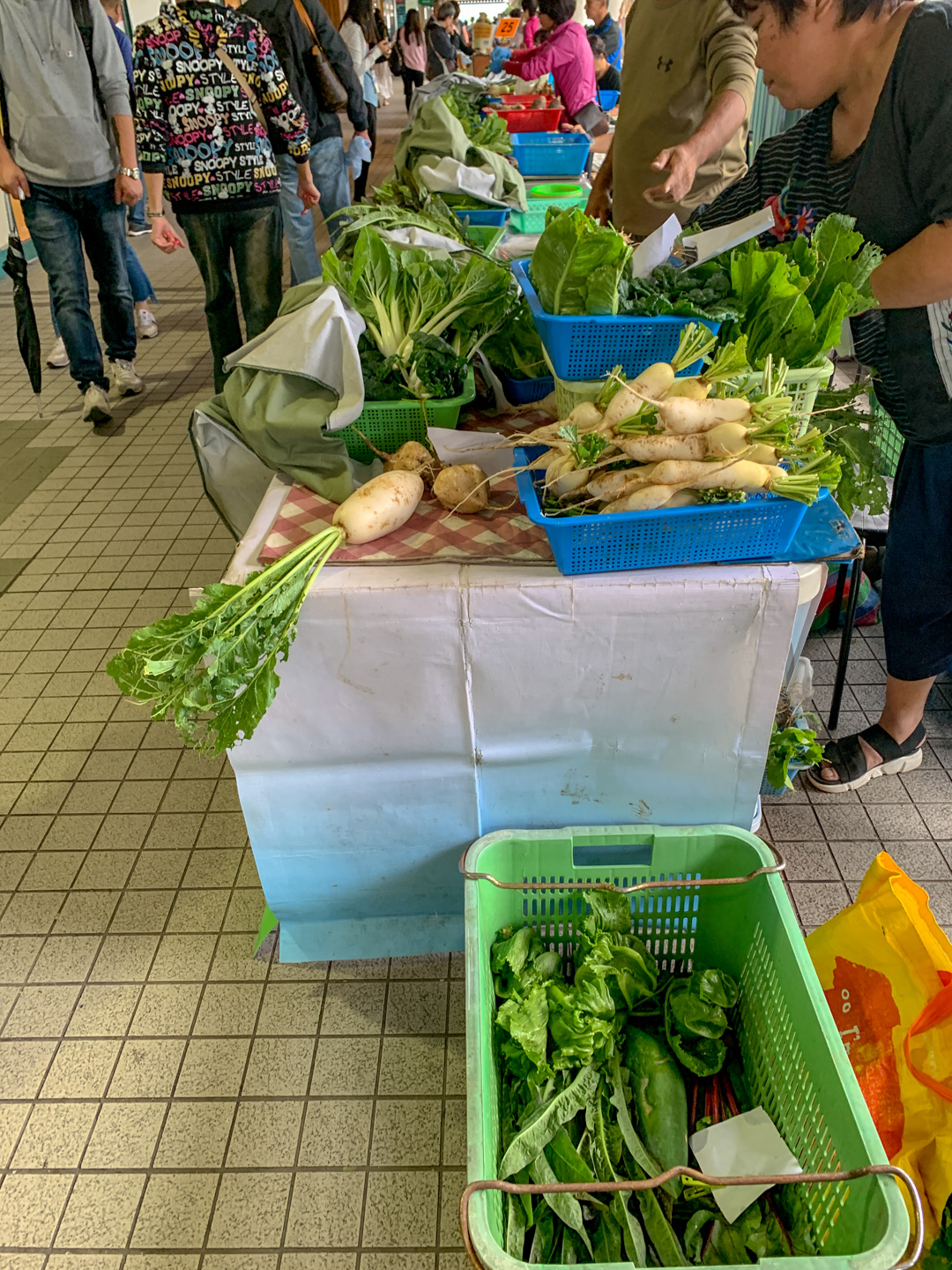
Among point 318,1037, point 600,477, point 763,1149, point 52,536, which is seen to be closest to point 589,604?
point 600,477

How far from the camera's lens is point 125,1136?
1.60m

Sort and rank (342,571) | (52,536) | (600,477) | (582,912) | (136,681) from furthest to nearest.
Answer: (52,536) → (582,912) → (342,571) → (600,477) → (136,681)

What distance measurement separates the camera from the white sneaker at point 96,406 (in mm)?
4422

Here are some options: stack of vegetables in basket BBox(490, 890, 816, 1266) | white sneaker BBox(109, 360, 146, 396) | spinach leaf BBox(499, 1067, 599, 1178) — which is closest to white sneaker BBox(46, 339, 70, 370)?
white sneaker BBox(109, 360, 146, 396)

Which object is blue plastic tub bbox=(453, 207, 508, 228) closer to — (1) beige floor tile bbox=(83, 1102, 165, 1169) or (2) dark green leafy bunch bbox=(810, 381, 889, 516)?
(2) dark green leafy bunch bbox=(810, 381, 889, 516)

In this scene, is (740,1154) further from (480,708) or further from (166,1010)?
(166,1010)


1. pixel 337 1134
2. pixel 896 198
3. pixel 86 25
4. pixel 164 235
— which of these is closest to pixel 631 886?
pixel 337 1134

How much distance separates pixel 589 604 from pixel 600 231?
2.23 feet

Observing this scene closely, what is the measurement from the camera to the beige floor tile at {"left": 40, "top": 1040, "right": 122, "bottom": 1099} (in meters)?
1.67

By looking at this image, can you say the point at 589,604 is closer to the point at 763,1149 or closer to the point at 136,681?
the point at 136,681

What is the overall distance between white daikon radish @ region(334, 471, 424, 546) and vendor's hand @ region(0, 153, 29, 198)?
3258mm

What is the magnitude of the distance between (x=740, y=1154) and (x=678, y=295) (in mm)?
1439

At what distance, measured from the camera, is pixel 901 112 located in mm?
1584

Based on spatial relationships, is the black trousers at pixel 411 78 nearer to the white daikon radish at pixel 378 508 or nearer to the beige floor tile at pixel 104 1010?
the white daikon radish at pixel 378 508
